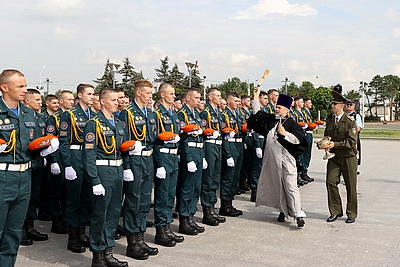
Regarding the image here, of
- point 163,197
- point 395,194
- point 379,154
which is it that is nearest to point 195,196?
point 163,197

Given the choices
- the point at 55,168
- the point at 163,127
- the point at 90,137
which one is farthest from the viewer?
the point at 55,168

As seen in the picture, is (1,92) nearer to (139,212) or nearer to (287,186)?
(139,212)

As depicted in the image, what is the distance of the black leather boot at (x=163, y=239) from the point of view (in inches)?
235

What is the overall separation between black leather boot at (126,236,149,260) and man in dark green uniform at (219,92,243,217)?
2.38m

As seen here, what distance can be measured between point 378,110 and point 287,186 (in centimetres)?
8411

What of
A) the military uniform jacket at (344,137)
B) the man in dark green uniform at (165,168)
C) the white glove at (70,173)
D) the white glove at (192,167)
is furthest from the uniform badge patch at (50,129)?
the military uniform jacket at (344,137)

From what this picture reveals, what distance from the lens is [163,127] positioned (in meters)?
6.12

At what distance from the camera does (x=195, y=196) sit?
6.75 meters

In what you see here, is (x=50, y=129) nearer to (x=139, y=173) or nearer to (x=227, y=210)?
(x=139, y=173)

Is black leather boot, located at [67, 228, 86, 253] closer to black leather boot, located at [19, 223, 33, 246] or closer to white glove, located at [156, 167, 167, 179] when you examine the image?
black leather boot, located at [19, 223, 33, 246]

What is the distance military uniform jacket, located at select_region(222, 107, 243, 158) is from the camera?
7.59m

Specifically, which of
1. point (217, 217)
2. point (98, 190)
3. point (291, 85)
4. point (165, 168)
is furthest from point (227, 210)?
point (291, 85)

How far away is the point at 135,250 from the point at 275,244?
73.9 inches

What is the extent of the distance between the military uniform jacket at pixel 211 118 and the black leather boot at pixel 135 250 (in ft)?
7.72
